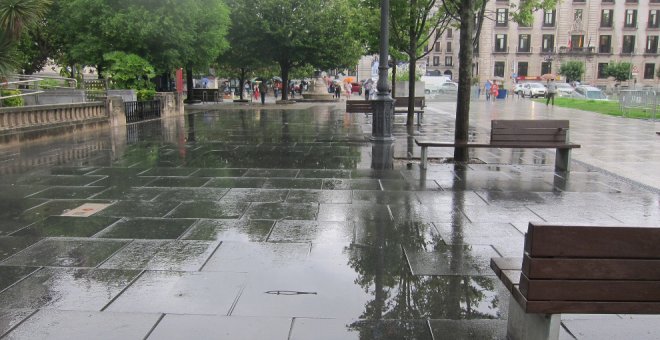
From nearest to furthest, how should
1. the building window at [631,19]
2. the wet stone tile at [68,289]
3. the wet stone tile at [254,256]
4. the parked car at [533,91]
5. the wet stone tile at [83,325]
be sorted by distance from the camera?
the wet stone tile at [83,325]
the wet stone tile at [68,289]
the wet stone tile at [254,256]
the parked car at [533,91]
the building window at [631,19]

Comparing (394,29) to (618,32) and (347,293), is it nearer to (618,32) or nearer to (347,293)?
(347,293)

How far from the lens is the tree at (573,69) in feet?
273

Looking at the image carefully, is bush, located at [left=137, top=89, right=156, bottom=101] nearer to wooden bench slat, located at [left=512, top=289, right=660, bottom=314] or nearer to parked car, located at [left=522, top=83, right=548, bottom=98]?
wooden bench slat, located at [left=512, top=289, right=660, bottom=314]

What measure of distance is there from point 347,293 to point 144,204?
3.99 m

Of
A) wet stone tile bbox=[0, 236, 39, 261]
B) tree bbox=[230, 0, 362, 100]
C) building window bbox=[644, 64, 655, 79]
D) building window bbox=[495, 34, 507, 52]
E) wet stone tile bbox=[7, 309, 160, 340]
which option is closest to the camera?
wet stone tile bbox=[7, 309, 160, 340]

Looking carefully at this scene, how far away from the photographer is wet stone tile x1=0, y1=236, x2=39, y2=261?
17.7ft

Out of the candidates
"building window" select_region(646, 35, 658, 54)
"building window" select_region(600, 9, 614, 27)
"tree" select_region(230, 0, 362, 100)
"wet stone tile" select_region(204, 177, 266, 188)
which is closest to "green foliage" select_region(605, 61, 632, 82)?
"building window" select_region(600, 9, 614, 27)

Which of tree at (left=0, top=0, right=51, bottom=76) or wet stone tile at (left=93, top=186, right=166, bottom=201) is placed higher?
tree at (left=0, top=0, right=51, bottom=76)

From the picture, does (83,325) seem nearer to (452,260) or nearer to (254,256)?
(254,256)

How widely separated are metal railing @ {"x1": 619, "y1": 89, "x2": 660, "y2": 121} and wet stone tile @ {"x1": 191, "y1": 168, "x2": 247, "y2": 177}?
20.7 m

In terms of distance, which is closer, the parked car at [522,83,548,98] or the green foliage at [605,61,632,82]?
the parked car at [522,83,548,98]

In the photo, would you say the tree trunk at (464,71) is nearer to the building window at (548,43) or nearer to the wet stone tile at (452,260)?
the wet stone tile at (452,260)

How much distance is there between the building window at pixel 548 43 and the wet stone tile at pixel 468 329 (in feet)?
306

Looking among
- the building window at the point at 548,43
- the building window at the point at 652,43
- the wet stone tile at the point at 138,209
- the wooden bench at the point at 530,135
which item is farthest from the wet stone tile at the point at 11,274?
the building window at the point at 652,43
